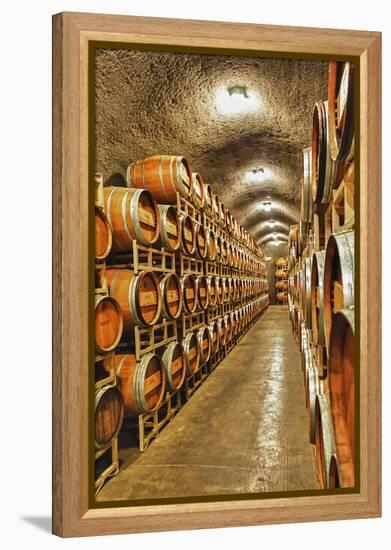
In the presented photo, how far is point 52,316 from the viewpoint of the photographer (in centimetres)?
243

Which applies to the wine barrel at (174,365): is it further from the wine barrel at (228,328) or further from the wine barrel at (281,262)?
the wine barrel at (281,262)

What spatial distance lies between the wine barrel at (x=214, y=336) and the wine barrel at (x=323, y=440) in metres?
1.63

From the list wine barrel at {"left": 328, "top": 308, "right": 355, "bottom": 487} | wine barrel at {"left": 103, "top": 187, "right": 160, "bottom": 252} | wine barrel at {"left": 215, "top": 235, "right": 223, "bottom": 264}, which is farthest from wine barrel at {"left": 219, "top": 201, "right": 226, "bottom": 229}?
wine barrel at {"left": 328, "top": 308, "right": 355, "bottom": 487}

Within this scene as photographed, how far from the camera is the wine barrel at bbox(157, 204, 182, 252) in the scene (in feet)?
12.2

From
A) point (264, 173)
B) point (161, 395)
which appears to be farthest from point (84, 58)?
point (161, 395)

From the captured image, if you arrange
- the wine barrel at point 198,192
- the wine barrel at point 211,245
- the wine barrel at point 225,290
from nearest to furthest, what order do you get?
the wine barrel at point 198,192 → the wine barrel at point 211,245 → the wine barrel at point 225,290

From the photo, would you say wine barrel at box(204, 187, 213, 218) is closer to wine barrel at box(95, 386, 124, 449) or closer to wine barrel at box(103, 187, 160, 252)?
wine barrel at box(103, 187, 160, 252)

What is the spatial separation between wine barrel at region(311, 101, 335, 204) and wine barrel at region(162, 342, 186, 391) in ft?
5.26

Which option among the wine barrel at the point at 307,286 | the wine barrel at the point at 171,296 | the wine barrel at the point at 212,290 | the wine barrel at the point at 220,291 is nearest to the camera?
the wine barrel at the point at 307,286

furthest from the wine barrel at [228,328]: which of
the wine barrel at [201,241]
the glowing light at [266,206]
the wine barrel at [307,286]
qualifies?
the glowing light at [266,206]

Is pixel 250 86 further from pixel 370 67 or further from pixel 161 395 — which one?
pixel 161 395

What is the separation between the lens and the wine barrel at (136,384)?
10.0 feet

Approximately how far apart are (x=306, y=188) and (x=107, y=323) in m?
1.53

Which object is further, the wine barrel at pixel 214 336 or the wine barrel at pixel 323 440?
the wine barrel at pixel 214 336
